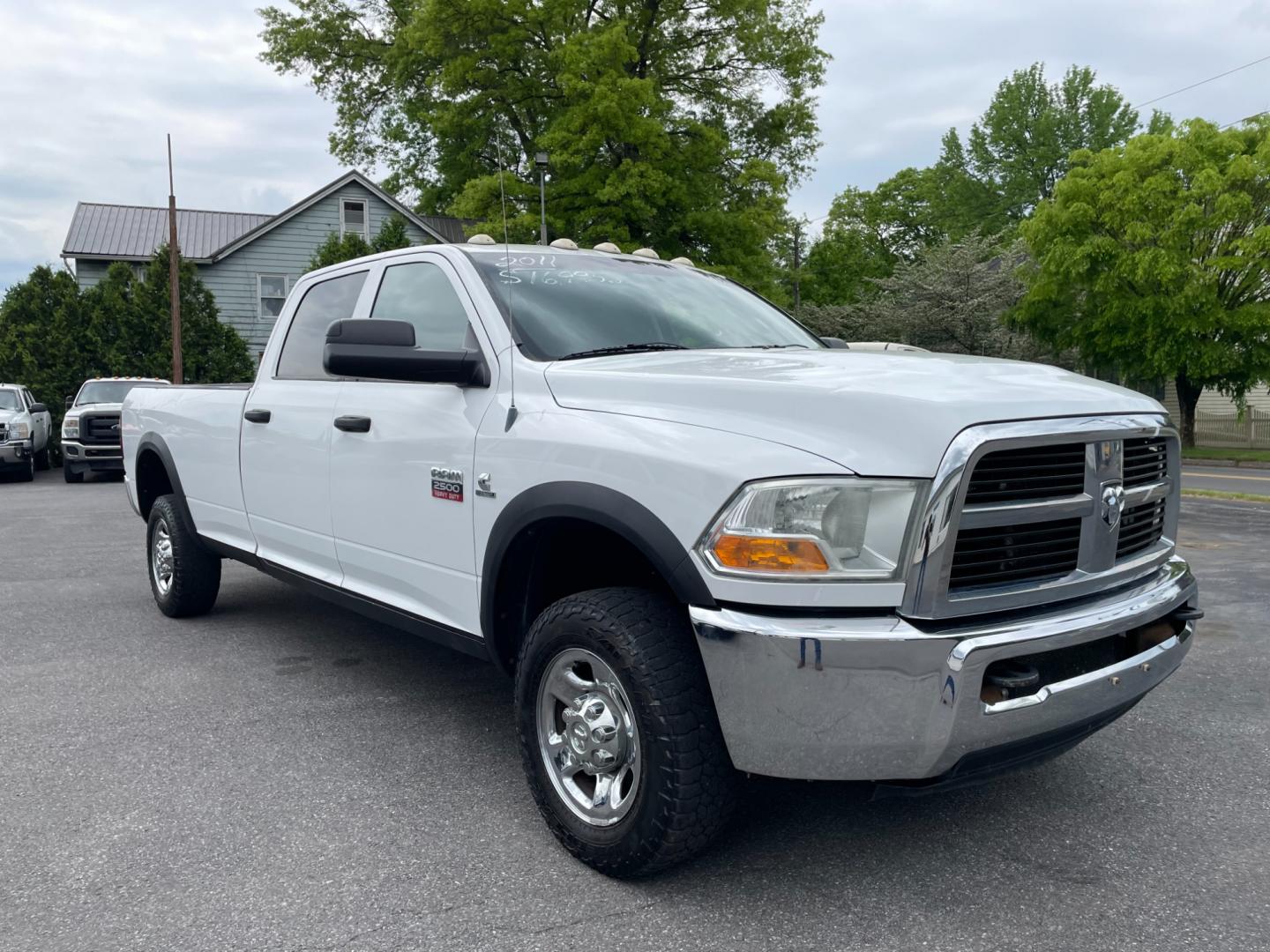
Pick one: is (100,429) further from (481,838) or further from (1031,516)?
(1031,516)

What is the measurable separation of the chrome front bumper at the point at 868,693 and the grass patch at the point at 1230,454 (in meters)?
23.1

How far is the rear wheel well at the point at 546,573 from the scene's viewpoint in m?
3.20

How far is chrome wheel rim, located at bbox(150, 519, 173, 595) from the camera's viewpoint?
6047 millimetres

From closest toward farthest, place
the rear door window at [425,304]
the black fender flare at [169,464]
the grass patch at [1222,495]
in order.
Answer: the rear door window at [425,304] → the black fender flare at [169,464] → the grass patch at [1222,495]

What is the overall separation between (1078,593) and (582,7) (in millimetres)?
25360

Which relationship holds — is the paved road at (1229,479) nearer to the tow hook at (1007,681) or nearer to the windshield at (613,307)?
the windshield at (613,307)

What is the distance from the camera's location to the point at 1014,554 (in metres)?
2.59

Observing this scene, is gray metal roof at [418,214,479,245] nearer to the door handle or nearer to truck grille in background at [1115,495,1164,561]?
the door handle

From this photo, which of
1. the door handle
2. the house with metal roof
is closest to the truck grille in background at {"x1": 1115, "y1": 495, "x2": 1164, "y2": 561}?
the door handle

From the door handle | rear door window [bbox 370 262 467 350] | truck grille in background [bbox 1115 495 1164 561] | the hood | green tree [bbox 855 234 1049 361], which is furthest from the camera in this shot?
green tree [bbox 855 234 1049 361]

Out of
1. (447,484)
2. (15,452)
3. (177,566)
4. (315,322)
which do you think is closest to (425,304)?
(447,484)

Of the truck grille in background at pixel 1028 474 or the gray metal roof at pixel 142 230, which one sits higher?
the gray metal roof at pixel 142 230

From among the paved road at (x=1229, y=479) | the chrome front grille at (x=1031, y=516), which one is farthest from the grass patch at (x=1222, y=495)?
the chrome front grille at (x=1031, y=516)

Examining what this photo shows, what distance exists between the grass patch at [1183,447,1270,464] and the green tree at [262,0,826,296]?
11.2 metres
